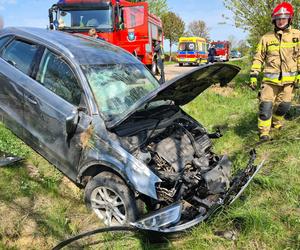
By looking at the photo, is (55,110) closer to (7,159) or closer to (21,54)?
(7,159)

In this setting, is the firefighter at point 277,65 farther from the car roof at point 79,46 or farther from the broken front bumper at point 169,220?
the broken front bumper at point 169,220

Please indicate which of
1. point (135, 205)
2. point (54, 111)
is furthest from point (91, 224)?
point (54, 111)

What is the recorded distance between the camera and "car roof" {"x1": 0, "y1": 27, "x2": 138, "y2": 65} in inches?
163

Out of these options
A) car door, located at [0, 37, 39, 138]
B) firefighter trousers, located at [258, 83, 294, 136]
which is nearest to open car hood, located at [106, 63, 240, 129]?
car door, located at [0, 37, 39, 138]

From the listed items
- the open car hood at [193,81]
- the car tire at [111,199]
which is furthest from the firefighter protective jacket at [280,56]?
the car tire at [111,199]

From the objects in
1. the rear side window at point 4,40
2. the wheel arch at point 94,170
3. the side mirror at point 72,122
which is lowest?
the wheel arch at point 94,170

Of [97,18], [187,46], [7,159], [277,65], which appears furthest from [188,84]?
[187,46]

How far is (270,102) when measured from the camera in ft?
18.9

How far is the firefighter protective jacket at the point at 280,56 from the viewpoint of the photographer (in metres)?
5.58

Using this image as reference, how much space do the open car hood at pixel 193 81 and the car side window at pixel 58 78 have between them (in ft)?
3.19

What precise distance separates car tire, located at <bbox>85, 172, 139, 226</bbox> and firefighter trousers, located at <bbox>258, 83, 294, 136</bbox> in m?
3.24

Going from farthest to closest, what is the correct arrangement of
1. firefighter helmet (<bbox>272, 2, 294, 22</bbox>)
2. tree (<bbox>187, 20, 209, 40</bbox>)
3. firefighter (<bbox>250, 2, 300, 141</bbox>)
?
tree (<bbox>187, 20, 209, 40</bbox>)
firefighter (<bbox>250, 2, 300, 141</bbox>)
firefighter helmet (<bbox>272, 2, 294, 22</bbox>)

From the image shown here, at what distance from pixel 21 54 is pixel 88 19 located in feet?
21.3

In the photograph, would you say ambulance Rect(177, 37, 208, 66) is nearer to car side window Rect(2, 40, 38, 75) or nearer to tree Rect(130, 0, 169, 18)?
tree Rect(130, 0, 169, 18)
